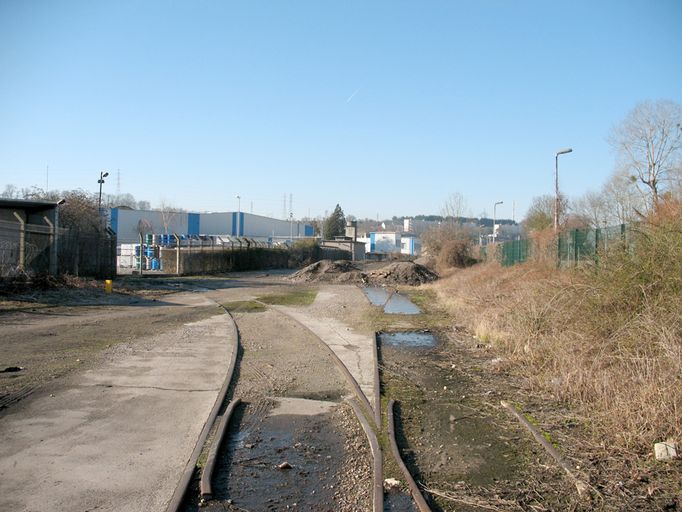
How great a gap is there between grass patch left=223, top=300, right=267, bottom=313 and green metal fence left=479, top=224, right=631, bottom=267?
34.9 feet

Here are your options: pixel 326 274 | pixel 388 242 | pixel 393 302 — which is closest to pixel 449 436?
pixel 393 302

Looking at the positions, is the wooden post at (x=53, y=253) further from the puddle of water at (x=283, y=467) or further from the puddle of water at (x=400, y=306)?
the puddle of water at (x=283, y=467)

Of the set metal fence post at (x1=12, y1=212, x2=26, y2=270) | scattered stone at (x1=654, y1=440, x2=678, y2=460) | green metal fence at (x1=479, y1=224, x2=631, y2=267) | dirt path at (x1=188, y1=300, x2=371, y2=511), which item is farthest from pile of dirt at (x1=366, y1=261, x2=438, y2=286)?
scattered stone at (x1=654, y1=440, x2=678, y2=460)

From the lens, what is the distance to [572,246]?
21734 millimetres

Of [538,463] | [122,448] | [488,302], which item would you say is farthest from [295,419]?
[488,302]

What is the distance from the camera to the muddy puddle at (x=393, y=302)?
22291mm

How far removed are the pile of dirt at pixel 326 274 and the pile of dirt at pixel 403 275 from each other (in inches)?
48.9

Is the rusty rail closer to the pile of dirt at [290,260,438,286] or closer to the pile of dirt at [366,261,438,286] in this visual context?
the pile of dirt at [290,260,438,286]

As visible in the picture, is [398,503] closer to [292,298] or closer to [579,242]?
[579,242]

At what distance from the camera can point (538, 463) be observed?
632cm

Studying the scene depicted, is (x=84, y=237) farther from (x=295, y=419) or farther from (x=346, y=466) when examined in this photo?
(x=346, y=466)

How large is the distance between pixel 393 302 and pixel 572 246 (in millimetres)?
8005

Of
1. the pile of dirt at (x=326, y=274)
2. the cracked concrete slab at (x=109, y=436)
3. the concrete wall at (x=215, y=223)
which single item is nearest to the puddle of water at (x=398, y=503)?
the cracked concrete slab at (x=109, y=436)

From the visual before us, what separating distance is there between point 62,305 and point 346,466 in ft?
53.5
